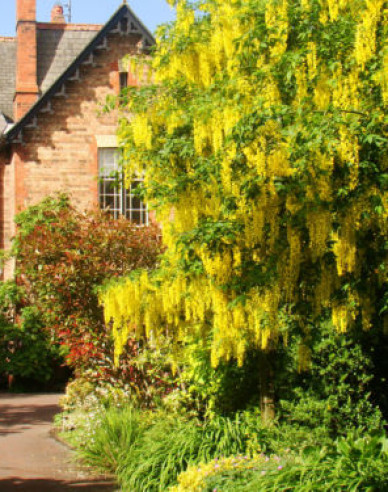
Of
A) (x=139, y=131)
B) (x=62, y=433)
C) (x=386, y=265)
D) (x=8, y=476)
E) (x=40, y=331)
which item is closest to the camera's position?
(x=386, y=265)

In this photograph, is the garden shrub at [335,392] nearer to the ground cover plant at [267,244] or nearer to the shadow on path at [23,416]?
the ground cover plant at [267,244]

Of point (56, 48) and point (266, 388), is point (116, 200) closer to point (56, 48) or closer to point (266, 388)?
point (56, 48)

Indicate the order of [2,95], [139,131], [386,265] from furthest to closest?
A: 1. [2,95]
2. [139,131]
3. [386,265]

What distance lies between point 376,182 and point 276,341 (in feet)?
10.4

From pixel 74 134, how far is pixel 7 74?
459cm

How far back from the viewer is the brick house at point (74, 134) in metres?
19.3

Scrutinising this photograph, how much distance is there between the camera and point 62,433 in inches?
473

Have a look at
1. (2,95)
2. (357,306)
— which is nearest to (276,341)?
(357,306)

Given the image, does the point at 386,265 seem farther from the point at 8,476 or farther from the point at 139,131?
the point at 8,476

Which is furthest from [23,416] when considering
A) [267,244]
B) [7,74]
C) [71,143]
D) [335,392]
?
[7,74]

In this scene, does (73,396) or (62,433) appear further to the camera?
(73,396)

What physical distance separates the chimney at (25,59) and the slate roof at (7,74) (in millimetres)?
958

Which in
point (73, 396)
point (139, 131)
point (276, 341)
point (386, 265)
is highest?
point (139, 131)

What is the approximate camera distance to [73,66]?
766 inches
